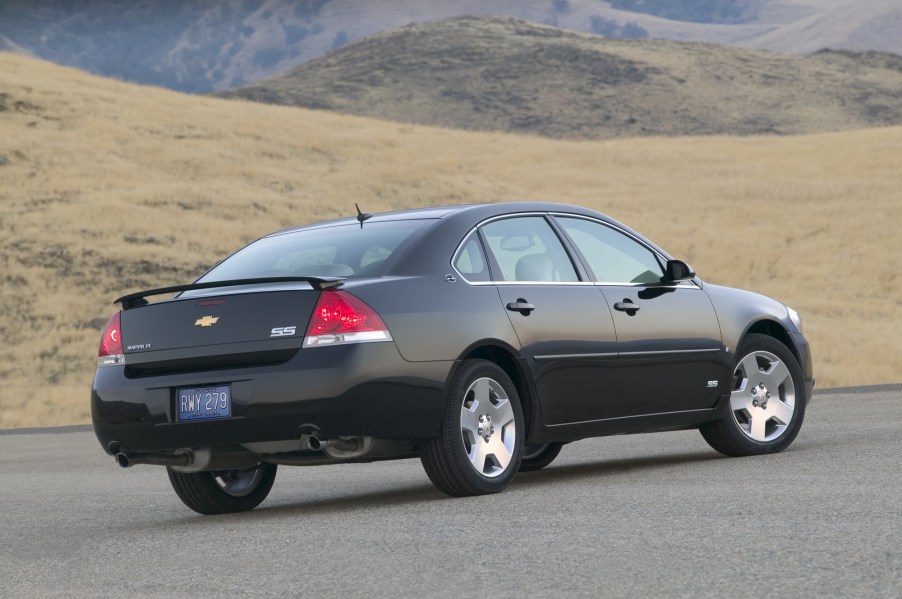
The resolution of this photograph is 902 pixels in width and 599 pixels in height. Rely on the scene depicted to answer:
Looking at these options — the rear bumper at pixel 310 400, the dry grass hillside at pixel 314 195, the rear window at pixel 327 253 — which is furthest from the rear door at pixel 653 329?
the dry grass hillside at pixel 314 195

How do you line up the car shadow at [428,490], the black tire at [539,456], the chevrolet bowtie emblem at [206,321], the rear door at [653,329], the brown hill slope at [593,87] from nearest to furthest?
the chevrolet bowtie emblem at [206,321]
the car shadow at [428,490]
the rear door at [653,329]
the black tire at [539,456]
the brown hill slope at [593,87]

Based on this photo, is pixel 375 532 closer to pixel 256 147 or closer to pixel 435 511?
pixel 435 511

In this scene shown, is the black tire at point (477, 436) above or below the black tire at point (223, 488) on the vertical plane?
above

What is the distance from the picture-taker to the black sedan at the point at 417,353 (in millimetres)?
7879

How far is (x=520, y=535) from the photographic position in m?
6.82

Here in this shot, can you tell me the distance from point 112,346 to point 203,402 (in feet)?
2.66

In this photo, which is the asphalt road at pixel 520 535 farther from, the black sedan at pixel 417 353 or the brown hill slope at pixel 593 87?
the brown hill slope at pixel 593 87

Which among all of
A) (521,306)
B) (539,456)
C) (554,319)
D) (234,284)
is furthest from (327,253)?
(539,456)

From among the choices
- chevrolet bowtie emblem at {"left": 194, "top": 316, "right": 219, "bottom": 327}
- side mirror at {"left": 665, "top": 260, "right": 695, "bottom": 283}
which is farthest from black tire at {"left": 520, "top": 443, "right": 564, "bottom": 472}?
chevrolet bowtie emblem at {"left": 194, "top": 316, "right": 219, "bottom": 327}

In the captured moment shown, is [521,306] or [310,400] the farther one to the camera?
[521,306]

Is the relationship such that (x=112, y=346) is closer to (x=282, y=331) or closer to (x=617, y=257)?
(x=282, y=331)

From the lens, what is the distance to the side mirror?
9727 millimetres

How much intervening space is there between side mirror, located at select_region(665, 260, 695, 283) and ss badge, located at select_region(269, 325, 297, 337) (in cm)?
290

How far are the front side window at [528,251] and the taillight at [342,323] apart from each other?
114 cm
